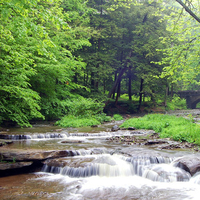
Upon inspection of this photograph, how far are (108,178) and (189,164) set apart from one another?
270 centimetres

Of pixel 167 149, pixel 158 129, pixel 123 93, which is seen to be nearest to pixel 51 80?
pixel 158 129

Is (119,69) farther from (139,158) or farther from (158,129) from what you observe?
(139,158)

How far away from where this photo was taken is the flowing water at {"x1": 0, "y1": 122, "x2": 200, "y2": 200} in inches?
216

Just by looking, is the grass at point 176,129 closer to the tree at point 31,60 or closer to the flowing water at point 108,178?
the flowing water at point 108,178

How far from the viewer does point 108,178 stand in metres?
6.77

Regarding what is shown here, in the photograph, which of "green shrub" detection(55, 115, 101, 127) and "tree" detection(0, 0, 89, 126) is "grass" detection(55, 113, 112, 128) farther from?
"tree" detection(0, 0, 89, 126)

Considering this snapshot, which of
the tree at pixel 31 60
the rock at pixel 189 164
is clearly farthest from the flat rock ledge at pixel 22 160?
the rock at pixel 189 164

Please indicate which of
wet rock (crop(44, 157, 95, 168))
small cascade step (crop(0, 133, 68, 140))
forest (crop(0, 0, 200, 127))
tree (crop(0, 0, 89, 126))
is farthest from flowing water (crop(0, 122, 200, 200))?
forest (crop(0, 0, 200, 127))

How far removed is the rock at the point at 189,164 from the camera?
262 inches

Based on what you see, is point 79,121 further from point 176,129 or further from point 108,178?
point 108,178

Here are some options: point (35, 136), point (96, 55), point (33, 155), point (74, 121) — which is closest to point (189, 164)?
point (33, 155)

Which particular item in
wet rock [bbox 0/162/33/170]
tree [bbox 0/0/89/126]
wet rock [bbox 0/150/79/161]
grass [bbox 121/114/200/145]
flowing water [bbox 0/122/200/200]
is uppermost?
tree [bbox 0/0/89/126]

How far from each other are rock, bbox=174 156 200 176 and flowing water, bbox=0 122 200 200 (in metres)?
0.13

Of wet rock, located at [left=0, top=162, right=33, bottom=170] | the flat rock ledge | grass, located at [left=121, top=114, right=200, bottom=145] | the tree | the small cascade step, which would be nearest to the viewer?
the tree
